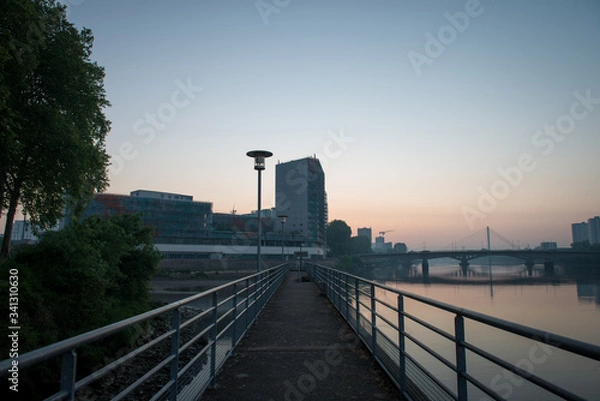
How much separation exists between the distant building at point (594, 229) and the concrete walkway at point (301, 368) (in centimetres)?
17069

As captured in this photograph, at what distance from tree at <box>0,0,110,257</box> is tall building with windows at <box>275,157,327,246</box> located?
314ft

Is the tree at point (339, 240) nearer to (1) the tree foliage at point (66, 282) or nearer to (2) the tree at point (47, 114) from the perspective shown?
(2) the tree at point (47, 114)

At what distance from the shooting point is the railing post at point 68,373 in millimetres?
Result: 1932

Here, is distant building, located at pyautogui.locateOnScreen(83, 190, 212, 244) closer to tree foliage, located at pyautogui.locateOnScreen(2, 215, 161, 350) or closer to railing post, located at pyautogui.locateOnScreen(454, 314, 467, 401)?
tree foliage, located at pyautogui.locateOnScreen(2, 215, 161, 350)

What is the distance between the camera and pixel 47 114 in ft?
61.2

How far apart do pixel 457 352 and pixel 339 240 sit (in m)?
133

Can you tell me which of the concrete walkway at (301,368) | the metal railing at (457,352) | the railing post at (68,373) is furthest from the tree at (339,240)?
the railing post at (68,373)

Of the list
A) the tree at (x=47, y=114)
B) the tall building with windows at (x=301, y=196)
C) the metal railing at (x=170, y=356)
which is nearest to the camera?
the metal railing at (x=170, y=356)

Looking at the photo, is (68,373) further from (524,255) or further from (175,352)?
(524,255)

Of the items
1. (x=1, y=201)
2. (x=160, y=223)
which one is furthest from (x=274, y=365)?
(x=160, y=223)

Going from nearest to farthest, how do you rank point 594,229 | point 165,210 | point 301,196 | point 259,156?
point 259,156 → point 165,210 → point 301,196 → point 594,229

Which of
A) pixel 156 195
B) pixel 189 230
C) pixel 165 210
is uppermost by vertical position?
pixel 156 195

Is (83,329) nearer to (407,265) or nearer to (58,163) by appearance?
(58,163)

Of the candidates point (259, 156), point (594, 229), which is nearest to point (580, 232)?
point (594, 229)
